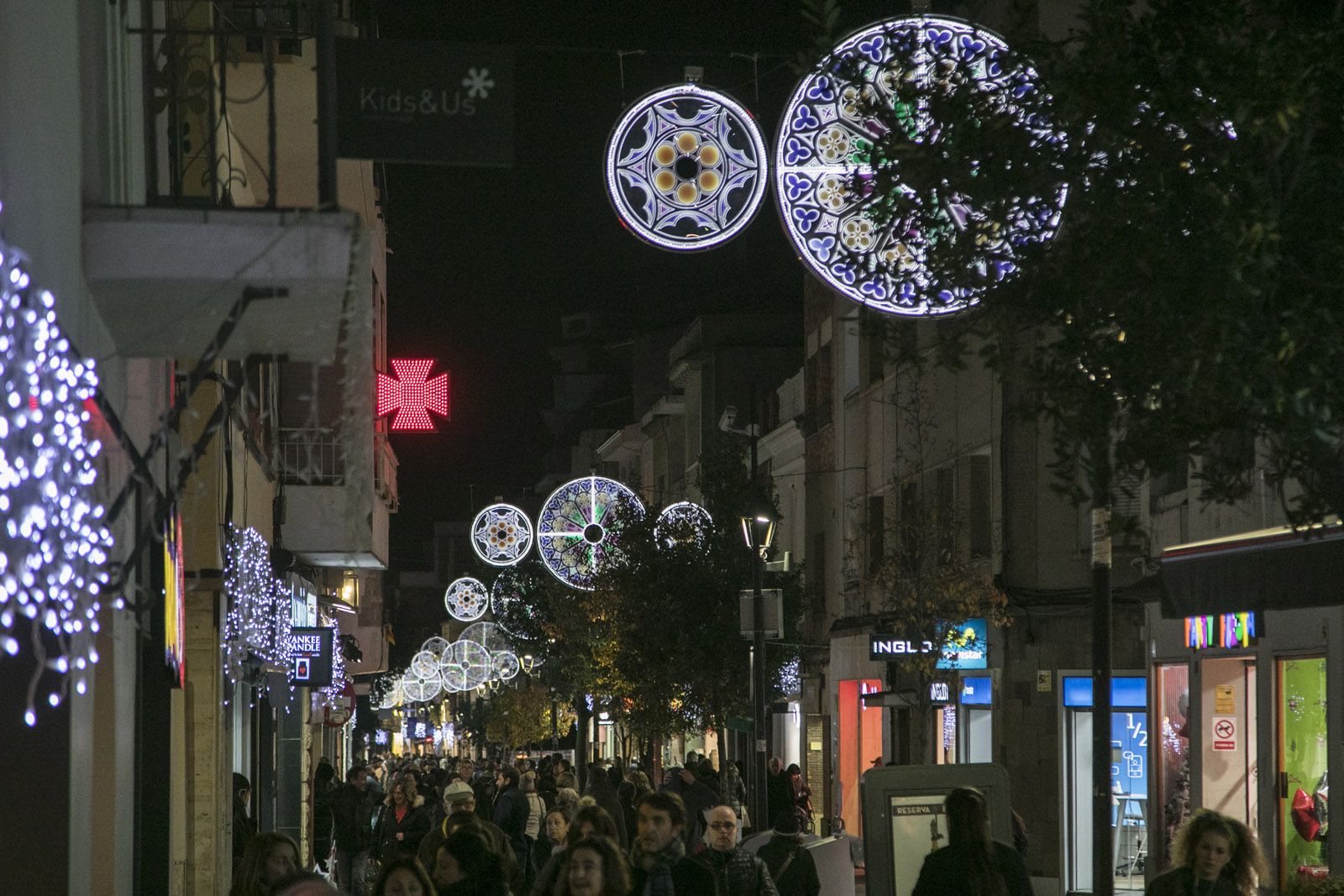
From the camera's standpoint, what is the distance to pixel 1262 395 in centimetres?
809

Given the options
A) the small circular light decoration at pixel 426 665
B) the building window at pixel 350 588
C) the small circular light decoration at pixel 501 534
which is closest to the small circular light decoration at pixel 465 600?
the small circular light decoration at pixel 426 665

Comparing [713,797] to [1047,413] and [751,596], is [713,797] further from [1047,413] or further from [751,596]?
[1047,413]

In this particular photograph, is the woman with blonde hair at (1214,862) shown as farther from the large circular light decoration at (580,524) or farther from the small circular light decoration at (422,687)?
the small circular light decoration at (422,687)

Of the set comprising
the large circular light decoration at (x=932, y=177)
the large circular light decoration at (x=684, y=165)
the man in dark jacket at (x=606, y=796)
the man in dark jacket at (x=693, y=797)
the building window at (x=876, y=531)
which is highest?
the large circular light decoration at (x=684, y=165)

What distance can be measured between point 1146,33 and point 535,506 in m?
105

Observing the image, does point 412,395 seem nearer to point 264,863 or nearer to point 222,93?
point 264,863

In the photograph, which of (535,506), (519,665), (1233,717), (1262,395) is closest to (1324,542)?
(1262,395)

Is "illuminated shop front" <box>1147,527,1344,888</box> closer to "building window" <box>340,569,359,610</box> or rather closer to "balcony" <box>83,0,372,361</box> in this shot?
"balcony" <box>83,0,372,361</box>

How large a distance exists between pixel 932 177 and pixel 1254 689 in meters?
12.6

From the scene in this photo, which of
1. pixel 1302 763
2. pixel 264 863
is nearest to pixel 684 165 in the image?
pixel 264 863

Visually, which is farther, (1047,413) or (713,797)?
(713,797)

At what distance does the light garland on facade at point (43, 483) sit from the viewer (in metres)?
5.58

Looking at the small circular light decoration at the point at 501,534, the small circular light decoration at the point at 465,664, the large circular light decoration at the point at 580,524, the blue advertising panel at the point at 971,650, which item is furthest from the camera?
the small circular light decoration at the point at 465,664

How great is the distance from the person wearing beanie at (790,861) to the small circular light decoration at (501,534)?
3639 centimetres
